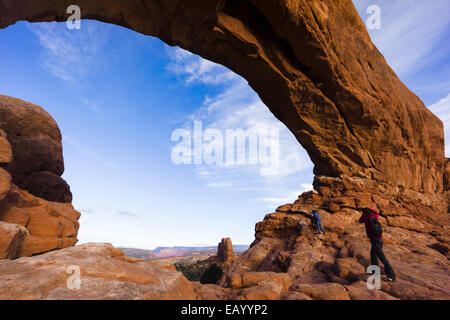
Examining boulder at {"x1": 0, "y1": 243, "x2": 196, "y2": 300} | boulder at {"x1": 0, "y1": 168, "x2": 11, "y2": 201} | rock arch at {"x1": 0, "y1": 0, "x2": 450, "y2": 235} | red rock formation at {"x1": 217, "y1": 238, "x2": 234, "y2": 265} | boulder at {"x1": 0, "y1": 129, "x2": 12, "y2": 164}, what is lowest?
red rock formation at {"x1": 217, "y1": 238, "x2": 234, "y2": 265}

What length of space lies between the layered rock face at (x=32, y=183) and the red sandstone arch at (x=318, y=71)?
920cm

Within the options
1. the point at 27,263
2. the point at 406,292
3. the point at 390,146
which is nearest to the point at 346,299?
the point at 406,292

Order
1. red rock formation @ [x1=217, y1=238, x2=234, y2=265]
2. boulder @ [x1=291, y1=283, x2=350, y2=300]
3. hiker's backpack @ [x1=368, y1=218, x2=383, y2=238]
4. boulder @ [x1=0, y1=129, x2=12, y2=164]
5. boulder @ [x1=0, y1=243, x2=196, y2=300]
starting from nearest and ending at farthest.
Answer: boulder @ [x1=0, y1=243, x2=196, y2=300], boulder @ [x1=291, y1=283, x2=350, y2=300], hiker's backpack @ [x1=368, y1=218, x2=383, y2=238], boulder @ [x1=0, y1=129, x2=12, y2=164], red rock formation @ [x1=217, y1=238, x2=234, y2=265]

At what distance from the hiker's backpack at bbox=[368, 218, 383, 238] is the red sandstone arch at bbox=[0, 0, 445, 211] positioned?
35.5 feet

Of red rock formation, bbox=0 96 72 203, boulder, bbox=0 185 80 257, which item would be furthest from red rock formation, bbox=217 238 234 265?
boulder, bbox=0 185 80 257

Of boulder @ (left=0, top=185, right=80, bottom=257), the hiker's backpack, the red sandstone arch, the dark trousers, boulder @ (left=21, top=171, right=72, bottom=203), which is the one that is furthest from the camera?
boulder @ (left=21, top=171, right=72, bottom=203)

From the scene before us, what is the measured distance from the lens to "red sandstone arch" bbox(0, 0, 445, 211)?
12.8 m

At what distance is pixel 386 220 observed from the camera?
16.5 m

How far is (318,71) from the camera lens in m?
16.3

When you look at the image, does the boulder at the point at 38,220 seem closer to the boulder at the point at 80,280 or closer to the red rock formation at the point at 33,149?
the red rock formation at the point at 33,149

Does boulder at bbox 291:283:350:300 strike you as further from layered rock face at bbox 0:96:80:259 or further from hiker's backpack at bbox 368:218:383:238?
layered rock face at bbox 0:96:80:259

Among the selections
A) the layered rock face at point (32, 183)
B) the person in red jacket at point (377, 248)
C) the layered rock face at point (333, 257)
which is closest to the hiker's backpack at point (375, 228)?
the person in red jacket at point (377, 248)

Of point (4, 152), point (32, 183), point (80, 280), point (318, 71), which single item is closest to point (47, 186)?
A: point (32, 183)

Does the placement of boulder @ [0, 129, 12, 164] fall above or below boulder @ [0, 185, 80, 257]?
above
